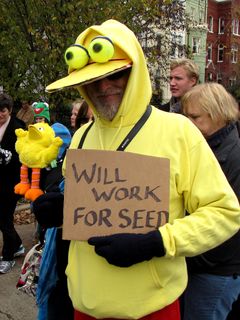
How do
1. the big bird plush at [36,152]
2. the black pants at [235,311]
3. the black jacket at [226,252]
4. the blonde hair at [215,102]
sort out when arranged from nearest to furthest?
the black jacket at [226,252] → the blonde hair at [215,102] → the black pants at [235,311] → the big bird plush at [36,152]

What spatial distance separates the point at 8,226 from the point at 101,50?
3.28 m

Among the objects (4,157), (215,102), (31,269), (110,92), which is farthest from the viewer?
(4,157)

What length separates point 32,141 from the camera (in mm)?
3119

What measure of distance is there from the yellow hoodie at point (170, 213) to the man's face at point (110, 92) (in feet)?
0.12

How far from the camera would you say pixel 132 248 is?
145 centimetres

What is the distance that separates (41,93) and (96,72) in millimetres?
5951

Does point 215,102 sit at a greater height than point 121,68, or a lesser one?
lesser

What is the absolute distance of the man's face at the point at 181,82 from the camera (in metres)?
3.48

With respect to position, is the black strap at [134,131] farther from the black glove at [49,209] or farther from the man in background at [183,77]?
the man in background at [183,77]

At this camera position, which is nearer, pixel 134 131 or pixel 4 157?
pixel 134 131

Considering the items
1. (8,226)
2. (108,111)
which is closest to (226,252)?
(108,111)

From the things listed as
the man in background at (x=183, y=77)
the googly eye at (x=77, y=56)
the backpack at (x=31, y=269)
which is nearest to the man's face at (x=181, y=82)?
the man in background at (x=183, y=77)

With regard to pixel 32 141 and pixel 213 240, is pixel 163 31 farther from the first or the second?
pixel 213 240

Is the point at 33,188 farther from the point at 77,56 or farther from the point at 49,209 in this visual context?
the point at 77,56
